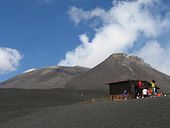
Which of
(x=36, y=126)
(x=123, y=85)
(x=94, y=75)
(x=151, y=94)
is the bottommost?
(x=36, y=126)

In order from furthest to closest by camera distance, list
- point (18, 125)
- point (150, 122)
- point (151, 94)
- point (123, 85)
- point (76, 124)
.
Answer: point (123, 85) → point (151, 94) → point (18, 125) → point (76, 124) → point (150, 122)

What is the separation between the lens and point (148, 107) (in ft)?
85.6

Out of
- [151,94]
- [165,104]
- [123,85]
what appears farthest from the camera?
[123,85]

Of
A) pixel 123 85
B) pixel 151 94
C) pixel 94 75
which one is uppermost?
pixel 94 75

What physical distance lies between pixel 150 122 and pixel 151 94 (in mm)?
19542

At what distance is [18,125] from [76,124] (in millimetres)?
5608

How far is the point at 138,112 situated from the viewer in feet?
81.5

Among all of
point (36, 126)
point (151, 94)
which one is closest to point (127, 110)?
point (36, 126)

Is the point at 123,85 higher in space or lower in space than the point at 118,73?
lower

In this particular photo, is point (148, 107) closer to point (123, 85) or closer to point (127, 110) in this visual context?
point (127, 110)

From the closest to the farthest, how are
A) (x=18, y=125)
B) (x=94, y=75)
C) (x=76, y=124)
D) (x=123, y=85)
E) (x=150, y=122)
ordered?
(x=150, y=122), (x=76, y=124), (x=18, y=125), (x=123, y=85), (x=94, y=75)

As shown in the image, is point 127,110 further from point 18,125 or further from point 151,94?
point 151,94

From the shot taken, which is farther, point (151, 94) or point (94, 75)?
point (94, 75)

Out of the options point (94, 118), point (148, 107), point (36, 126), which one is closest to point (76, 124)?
point (94, 118)
